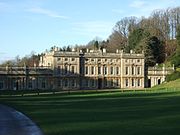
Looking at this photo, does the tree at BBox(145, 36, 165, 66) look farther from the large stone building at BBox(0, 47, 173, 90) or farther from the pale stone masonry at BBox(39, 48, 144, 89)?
the large stone building at BBox(0, 47, 173, 90)

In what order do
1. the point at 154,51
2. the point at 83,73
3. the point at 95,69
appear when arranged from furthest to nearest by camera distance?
1. the point at 154,51
2. the point at 95,69
3. the point at 83,73

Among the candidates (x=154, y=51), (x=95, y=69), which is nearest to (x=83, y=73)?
(x=95, y=69)

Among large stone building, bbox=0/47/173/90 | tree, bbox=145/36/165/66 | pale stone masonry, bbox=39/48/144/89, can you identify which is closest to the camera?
large stone building, bbox=0/47/173/90

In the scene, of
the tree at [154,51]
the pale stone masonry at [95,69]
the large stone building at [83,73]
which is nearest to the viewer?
the large stone building at [83,73]

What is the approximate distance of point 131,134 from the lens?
19.3 meters

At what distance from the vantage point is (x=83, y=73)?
113 m

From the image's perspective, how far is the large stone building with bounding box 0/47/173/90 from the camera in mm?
104375

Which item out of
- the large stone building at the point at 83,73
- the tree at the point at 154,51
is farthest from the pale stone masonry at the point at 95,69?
the tree at the point at 154,51

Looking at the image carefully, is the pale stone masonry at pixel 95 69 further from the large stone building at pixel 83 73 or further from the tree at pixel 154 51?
the tree at pixel 154 51

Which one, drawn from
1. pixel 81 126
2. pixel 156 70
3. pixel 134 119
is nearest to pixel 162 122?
pixel 134 119

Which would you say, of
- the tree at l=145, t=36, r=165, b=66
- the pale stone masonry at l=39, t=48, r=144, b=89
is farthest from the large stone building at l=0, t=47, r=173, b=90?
the tree at l=145, t=36, r=165, b=66

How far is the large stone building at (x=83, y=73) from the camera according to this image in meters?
104

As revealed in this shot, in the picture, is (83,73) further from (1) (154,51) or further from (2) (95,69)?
(1) (154,51)

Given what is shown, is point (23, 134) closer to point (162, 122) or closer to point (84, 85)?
point (162, 122)
